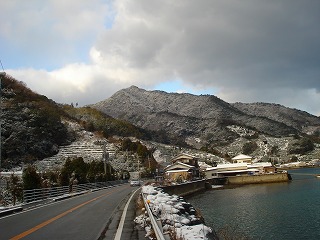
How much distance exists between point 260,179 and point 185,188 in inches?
1576

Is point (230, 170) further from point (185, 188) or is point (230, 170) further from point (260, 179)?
point (185, 188)

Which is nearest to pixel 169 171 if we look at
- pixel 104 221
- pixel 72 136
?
pixel 72 136

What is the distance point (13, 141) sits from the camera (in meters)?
100

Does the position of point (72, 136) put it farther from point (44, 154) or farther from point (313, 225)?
point (313, 225)

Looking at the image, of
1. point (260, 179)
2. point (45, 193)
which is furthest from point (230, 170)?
point (45, 193)

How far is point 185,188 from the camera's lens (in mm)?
69688

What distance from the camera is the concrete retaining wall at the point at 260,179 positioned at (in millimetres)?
99312

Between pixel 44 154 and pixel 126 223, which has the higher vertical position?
pixel 44 154

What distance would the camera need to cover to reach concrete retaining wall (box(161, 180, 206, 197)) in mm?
56531

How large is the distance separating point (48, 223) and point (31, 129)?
106 meters

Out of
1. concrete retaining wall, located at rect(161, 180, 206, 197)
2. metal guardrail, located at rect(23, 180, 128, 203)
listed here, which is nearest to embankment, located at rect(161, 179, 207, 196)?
concrete retaining wall, located at rect(161, 180, 206, 197)

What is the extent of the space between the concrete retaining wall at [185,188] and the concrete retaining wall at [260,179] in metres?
17.4

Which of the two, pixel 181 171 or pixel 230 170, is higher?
pixel 181 171

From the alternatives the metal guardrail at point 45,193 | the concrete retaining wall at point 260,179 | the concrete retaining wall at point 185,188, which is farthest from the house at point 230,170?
the metal guardrail at point 45,193
